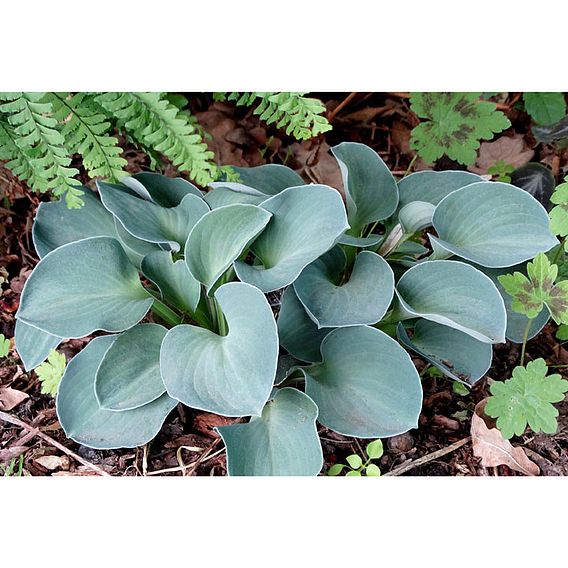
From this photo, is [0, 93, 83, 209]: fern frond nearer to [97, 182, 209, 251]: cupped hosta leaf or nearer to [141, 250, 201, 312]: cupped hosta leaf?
[97, 182, 209, 251]: cupped hosta leaf

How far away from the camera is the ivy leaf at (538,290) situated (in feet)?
4.71

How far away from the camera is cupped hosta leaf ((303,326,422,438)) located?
4.33 feet

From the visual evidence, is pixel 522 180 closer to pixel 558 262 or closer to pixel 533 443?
pixel 558 262

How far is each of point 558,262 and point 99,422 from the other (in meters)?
1.09

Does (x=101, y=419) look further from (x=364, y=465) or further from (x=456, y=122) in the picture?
(x=456, y=122)

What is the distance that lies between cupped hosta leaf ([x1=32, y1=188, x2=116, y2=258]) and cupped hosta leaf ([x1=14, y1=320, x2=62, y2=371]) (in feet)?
0.59

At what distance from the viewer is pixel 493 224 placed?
4.65ft

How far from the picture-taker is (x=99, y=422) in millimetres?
1387

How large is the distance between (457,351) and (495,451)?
0.76ft

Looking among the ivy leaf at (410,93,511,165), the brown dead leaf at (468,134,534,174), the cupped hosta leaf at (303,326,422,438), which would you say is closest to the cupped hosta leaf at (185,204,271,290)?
the cupped hosta leaf at (303,326,422,438)

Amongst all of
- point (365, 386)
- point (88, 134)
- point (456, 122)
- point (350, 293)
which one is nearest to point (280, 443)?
point (365, 386)

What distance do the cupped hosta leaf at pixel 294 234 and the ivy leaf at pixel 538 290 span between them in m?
0.41

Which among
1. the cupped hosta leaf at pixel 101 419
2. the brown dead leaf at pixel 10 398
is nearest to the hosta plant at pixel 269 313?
the cupped hosta leaf at pixel 101 419

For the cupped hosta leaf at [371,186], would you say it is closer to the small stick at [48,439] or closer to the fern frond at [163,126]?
the fern frond at [163,126]
